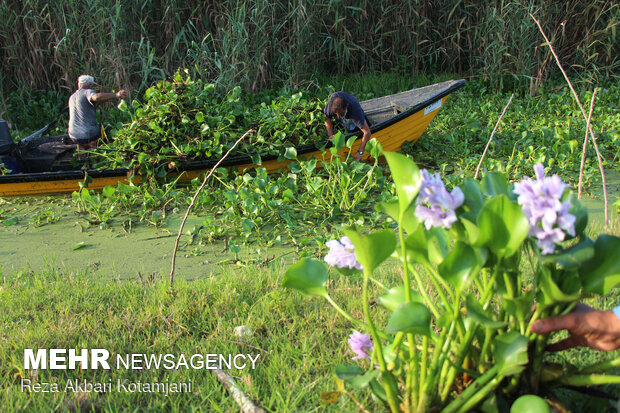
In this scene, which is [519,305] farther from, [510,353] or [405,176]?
[405,176]

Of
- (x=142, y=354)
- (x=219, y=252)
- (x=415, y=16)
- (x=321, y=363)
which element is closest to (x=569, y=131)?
(x=415, y=16)

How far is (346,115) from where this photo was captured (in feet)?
16.9

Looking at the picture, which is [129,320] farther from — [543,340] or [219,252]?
[543,340]

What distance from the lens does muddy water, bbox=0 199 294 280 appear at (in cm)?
339

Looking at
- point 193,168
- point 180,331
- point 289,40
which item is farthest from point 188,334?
point 289,40

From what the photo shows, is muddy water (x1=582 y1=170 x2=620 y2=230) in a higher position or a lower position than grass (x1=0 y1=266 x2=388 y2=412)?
lower

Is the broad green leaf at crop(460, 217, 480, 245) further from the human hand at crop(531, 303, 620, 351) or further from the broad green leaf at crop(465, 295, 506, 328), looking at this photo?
the human hand at crop(531, 303, 620, 351)

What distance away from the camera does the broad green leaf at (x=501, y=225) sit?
1.29 m

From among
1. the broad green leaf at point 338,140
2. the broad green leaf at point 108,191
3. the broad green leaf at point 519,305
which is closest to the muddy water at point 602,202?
the broad green leaf at point 338,140

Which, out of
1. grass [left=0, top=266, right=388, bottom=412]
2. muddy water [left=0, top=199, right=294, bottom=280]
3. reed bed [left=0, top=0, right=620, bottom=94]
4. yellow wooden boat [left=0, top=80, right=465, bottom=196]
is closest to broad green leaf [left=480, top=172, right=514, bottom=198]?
grass [left=0, top=266, right=388, bottom=412]

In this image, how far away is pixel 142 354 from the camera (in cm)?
231

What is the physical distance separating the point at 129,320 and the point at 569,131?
5231mm

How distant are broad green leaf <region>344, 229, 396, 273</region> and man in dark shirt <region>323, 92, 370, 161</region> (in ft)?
11.9

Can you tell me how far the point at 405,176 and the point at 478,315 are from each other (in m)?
0.41
